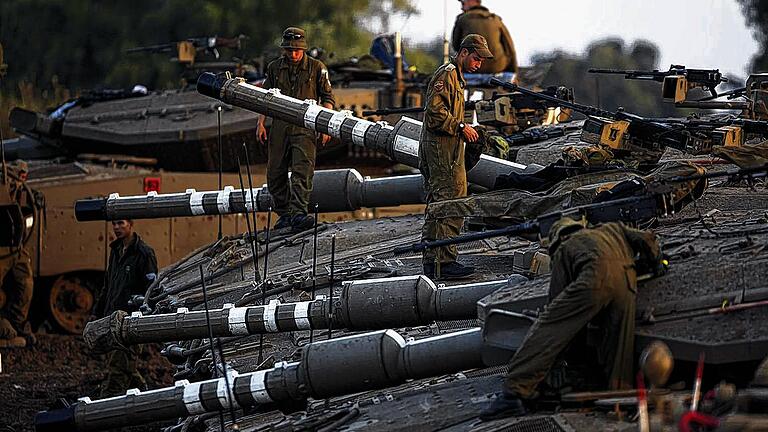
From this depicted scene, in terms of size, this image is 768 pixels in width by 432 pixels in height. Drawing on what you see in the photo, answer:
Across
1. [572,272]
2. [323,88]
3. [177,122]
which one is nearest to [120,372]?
[323,88]

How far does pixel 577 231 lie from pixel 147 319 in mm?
3689

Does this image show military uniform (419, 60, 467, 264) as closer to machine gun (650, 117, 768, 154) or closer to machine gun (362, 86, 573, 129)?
machine gun (650, 117, 768, 154)

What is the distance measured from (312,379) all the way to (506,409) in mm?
1288

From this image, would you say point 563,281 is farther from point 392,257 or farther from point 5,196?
point 5,196

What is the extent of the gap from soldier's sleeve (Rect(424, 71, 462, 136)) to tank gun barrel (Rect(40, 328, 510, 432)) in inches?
118

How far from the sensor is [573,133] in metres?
15.5

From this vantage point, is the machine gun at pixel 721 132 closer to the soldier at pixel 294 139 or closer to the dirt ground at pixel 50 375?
the soldier at pixel 294 139

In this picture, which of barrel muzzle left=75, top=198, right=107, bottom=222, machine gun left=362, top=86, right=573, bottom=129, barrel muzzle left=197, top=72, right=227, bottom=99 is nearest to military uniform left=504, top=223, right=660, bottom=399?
machine gun left=362, top=86, right=573, bottom=129

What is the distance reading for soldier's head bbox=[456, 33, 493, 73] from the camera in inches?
443

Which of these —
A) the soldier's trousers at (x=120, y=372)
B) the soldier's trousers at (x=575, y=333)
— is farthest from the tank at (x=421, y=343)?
the soldier's trousers at (x=120, y=372)

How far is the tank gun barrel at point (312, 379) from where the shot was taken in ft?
28.1

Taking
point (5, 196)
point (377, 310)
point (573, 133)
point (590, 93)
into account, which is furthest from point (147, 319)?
point (590, 93)

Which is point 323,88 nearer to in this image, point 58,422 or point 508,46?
point 508,46

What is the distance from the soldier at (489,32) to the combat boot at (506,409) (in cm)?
1062
